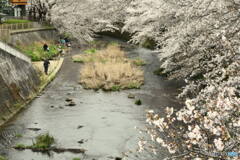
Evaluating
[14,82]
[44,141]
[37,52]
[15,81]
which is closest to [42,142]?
[44,141]

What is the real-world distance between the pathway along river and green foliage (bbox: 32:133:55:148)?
1.35 feet

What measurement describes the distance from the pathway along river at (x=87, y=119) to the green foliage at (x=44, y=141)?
0.41 metres

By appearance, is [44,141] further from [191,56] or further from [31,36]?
[31,36]

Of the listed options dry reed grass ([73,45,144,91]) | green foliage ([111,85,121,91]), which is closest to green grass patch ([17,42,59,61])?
dry reed grass ([73,45,144,91])

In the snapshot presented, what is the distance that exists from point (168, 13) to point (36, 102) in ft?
32.4

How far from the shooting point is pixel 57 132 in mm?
15102

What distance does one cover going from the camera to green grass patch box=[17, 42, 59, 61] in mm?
28594

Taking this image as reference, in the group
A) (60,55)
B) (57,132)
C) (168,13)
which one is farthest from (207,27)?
(60,55)

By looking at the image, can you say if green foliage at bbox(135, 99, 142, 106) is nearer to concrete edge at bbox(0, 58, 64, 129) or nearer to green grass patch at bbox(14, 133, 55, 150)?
concrete edge at bbox(0, 58, 64, 129)

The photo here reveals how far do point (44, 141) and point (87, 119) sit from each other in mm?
3786

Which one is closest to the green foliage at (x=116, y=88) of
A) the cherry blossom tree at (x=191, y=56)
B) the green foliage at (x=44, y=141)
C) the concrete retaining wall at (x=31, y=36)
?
the cherry blossom tree at (x=191, y=56)

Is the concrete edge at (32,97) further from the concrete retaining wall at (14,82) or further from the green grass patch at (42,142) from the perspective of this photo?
the green grass patch at (42,142)

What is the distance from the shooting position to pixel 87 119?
667 inches

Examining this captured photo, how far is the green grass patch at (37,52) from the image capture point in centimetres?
2859
